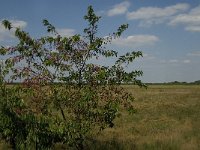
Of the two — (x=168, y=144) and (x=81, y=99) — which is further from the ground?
(x=81, y=99)

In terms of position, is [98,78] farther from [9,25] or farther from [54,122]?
[9,25]

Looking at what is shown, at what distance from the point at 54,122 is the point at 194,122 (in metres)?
16.1

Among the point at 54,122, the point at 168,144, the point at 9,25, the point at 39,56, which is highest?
the point at 9,25

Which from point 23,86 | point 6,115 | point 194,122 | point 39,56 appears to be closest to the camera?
point 6,115

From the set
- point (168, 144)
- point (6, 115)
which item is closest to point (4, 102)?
point (6, 115)

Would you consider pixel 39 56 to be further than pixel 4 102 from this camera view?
Yes

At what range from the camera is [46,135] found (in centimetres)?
1157

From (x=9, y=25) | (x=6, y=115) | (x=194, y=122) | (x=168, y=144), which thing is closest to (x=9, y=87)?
(x=6, y=115)

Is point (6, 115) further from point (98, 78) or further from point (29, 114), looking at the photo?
point (98, 78)

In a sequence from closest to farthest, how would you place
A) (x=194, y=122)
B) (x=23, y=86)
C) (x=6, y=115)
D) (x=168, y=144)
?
(x=6, y=115) < (x=23, y=86) < (x=168, y=144) < (x=194, y=122)

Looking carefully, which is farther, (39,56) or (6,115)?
(39,56)

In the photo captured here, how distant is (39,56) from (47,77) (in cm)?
89

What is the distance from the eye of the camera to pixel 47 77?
1216 centimetres

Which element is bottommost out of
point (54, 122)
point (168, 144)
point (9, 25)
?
point (168, 144)
